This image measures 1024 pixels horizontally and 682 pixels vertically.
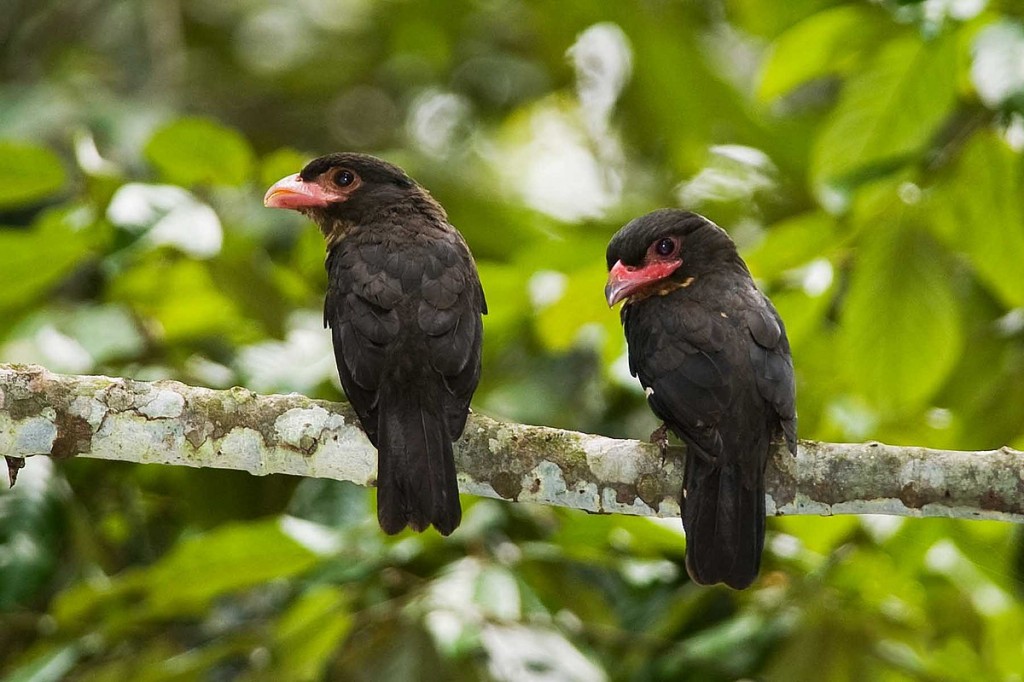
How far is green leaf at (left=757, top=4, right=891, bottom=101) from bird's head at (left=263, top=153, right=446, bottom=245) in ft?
3.99

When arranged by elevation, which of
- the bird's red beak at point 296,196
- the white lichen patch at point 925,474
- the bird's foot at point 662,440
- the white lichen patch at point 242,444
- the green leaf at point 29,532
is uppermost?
the bird's red beak at point 296,196

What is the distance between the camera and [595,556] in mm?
4117

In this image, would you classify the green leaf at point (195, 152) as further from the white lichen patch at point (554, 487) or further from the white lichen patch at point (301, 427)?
the white lichen patch at point (554, 487)

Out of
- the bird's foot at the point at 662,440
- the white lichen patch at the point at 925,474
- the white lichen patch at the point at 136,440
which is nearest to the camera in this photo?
the white lichen patch at the point at 925,474

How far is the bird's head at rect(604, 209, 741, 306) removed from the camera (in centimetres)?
380

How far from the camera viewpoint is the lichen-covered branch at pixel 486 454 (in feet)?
10.1

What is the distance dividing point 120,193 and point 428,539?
140 centimetres

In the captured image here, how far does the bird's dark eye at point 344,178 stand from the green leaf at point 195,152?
29 centimetres

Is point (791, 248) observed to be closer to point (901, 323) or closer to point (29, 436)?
point (901, 323)

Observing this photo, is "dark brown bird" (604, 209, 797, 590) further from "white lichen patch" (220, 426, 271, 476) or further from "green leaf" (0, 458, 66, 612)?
"green leaf" (0, 458, 66, 612)

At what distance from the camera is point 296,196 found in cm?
415

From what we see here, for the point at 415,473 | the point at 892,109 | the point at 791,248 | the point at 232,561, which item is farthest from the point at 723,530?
the point at 892,109

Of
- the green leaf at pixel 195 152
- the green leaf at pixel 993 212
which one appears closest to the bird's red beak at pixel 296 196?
the green leaf at pixel 195 152

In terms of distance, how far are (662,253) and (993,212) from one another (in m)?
0.99
